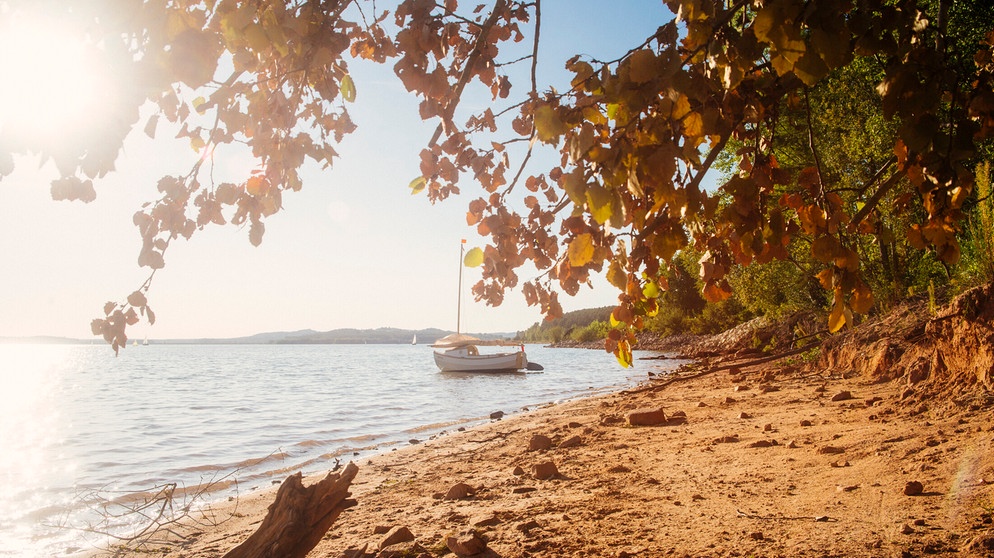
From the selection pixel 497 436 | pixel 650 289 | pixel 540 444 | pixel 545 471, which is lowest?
A: pixel 497 436

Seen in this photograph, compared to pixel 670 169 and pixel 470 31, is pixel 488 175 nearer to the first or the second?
pixel 470 31

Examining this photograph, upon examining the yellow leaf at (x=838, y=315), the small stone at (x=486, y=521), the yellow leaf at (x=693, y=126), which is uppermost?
the yellow leaf at (x=693, y=126)

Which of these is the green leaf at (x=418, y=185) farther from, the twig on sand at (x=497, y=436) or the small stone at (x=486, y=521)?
the twig on sand at (x=497, y=436)

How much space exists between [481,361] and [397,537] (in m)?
33.3

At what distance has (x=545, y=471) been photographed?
17.9 feet

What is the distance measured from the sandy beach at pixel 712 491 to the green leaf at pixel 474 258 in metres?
1.87

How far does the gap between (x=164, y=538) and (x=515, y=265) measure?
4.98 metres

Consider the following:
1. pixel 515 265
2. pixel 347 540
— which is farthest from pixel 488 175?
pixel 347 540

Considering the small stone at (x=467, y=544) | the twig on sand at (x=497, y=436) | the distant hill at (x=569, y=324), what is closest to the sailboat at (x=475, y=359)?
the twig on sand at (x=497, y=436)

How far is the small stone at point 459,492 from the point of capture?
17.0 ft

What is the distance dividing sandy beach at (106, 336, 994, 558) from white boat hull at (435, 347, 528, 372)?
2814cm

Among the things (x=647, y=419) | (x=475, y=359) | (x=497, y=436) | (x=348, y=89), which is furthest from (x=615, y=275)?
(x=475, y=359)

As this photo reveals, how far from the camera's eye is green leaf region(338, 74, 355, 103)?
2.25 metres

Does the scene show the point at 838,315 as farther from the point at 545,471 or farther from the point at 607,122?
the point at 545,471
